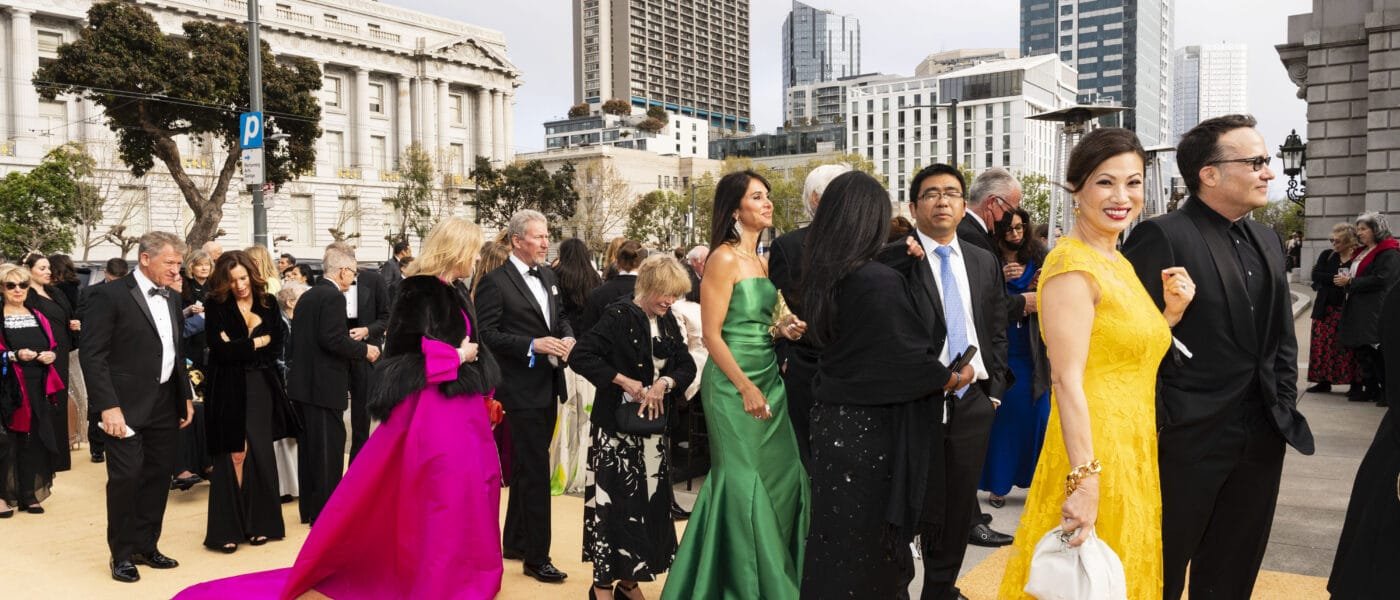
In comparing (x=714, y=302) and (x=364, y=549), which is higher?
(x=714, y=302)

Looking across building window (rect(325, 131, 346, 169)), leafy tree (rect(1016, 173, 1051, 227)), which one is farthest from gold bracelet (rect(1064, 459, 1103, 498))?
leafy tree (rect(1016, 173, 1051, 227))

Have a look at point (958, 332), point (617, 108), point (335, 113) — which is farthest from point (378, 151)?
point (958, 332)

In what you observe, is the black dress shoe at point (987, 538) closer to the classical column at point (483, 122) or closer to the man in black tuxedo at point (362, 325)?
the man in black tuxedo at point (362, 325)

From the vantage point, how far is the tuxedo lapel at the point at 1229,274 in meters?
3.33

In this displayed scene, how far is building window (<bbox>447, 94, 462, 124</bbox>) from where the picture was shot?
84312 millimetres

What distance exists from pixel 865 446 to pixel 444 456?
2541mm

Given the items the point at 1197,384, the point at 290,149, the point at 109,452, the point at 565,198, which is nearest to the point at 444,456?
the point at 109,452

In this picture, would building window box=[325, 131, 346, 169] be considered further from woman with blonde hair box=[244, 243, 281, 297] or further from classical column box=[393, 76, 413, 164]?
woman with blonde hair box=[244, 243, 281, 297]

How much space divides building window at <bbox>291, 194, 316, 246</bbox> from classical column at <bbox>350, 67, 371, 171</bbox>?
6318 mm

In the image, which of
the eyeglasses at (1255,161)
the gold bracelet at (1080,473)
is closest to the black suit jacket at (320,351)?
the gold bracelet at (1080,473)

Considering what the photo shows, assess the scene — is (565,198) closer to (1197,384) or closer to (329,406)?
(329,406)

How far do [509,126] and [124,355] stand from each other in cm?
8402

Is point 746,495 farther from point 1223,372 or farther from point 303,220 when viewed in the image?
point 303,220

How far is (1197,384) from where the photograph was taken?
131 inches
